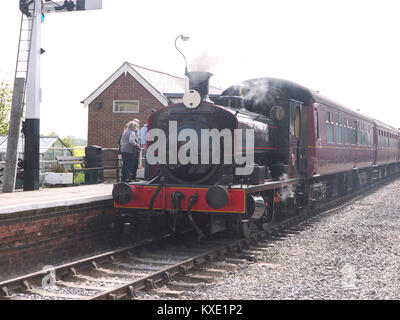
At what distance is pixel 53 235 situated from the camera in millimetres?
7262

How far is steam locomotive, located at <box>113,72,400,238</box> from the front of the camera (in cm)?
784

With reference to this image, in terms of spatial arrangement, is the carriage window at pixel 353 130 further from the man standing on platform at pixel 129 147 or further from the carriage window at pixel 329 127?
the man standing on platform at pixel 129 147

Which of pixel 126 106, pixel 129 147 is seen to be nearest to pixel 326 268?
pixel 129 147

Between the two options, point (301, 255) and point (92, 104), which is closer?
point (301, 255)

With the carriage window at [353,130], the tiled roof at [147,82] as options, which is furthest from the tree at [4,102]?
the carriage window at [353,130]

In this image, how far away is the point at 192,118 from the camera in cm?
821

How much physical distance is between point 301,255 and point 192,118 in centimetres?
271

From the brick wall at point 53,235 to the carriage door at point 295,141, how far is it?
3.74 metres

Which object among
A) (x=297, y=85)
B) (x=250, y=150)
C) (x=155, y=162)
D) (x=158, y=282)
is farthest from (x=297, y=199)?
(x=158, y=282)

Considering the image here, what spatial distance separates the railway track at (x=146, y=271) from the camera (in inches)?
228

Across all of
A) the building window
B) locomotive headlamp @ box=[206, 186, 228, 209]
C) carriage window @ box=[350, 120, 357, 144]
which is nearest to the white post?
locomotive headlamp @ box=[206, 186, 228, 209]

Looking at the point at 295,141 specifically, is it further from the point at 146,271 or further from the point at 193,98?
the point at 146,271

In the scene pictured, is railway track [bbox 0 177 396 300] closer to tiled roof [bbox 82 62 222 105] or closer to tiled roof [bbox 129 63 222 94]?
tiled roof [bbox 82 62 222 105]
